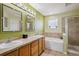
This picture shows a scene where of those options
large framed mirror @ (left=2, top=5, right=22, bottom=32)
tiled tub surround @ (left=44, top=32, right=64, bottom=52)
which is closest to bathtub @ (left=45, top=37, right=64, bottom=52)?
tiled tub surround @ (left=44, top=32, right=64, bottom=52)

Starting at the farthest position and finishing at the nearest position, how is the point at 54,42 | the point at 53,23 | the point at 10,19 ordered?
the point at 54,42, the point at 53,23, the point at 10,19

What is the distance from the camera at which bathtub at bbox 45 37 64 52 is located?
3.26m

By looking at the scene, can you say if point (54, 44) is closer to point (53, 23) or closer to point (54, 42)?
point (54, 42)

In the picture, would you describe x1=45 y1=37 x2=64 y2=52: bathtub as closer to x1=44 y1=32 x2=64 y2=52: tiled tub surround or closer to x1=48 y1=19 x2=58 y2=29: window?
x1=44 y1=32 x2=64 y2=52: tiled tub surround

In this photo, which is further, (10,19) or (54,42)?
(54,42)

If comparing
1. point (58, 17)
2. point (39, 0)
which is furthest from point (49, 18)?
point (39, 0)

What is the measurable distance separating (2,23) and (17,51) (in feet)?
1.99

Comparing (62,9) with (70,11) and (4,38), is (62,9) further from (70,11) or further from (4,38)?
(4,38)

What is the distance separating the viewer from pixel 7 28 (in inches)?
71.4

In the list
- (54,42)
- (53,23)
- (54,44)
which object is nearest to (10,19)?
(53,23)

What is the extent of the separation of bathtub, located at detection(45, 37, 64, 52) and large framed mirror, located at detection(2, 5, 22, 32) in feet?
4.63

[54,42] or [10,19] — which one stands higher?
[10,19]

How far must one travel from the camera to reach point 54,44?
3.65 metres

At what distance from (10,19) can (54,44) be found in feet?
7.41
